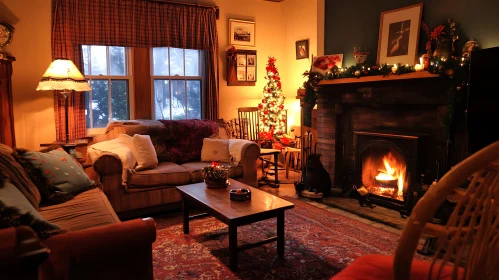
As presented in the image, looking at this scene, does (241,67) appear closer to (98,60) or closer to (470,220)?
(98,60)

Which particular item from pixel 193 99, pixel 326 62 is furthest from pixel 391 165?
pixel 193 99

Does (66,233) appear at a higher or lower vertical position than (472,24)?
lower

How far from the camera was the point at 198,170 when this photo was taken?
3896 millimetres

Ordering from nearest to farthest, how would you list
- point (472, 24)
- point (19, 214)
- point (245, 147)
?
point (19, 214) < point (472, 24) < point (245, 147)

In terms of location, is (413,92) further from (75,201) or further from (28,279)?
(28,279)

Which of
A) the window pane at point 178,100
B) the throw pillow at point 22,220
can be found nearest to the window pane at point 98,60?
the window pane at point 178,100

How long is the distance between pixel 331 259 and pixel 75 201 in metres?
1.92

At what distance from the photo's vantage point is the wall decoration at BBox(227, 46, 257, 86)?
18.5 feet

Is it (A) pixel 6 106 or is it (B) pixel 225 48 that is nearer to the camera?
(A) pixel 6 106

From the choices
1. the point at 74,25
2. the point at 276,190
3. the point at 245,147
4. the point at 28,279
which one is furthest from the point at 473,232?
the point at 74,25

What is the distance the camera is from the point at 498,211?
2.59ft

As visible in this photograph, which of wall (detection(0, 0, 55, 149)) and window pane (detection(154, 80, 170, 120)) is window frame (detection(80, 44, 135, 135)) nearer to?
window pane (detection(154, 80, 170, 120))

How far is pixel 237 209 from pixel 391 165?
2.17m

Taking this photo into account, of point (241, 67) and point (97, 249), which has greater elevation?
point (241, 67)
